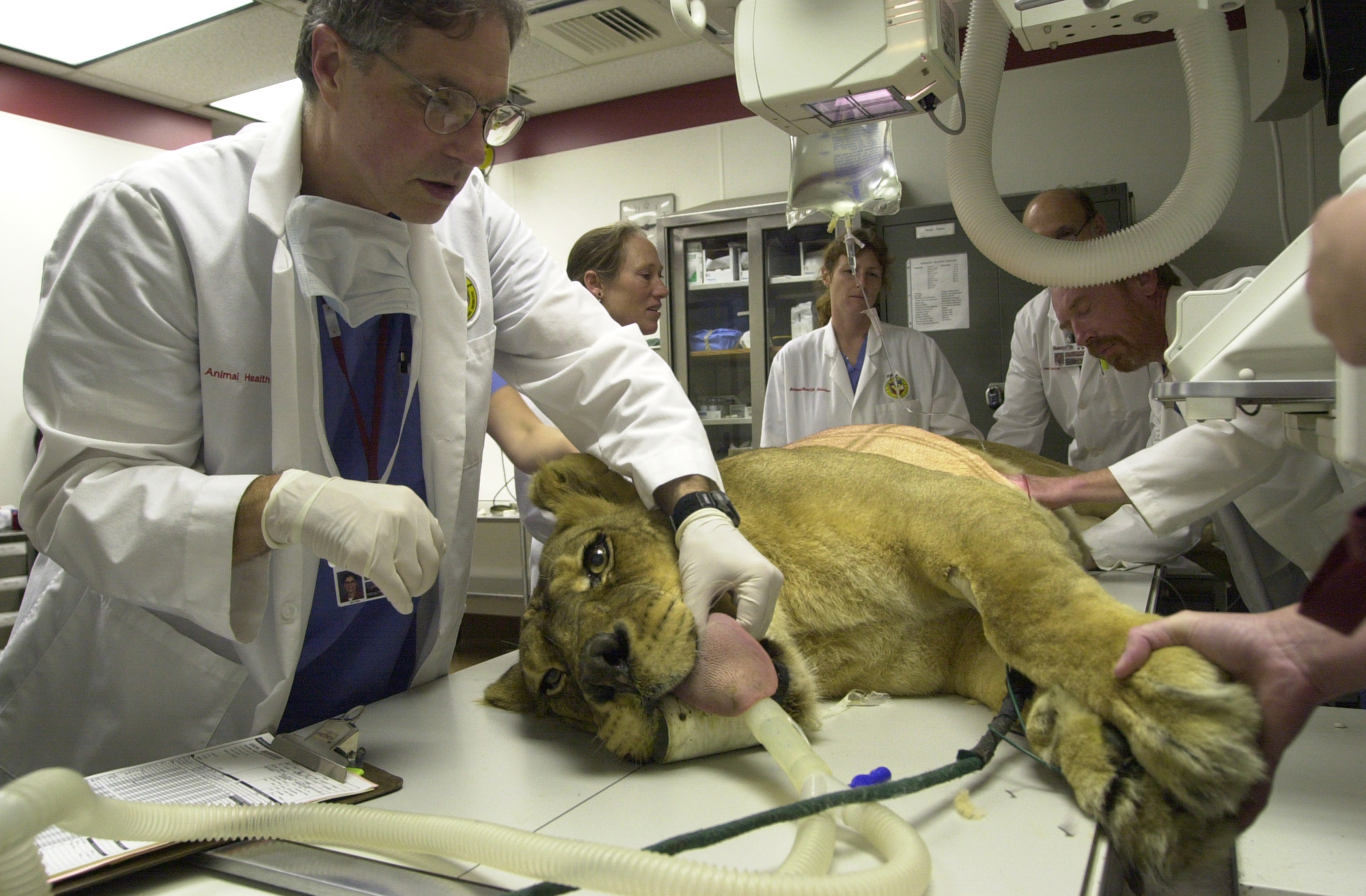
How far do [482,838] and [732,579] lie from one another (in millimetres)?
587

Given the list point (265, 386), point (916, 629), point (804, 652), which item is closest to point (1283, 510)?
point (916, 629)

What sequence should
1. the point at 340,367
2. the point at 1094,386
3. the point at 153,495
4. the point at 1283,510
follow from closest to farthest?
the point at 153,495
the point at 340,367
the point at 1283,510
the point at 1094,386

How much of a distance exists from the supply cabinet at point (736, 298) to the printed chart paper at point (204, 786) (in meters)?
4.76

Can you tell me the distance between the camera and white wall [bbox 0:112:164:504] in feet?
19.0

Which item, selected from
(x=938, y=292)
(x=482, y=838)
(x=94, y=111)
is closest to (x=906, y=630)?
(x=482, y=838)

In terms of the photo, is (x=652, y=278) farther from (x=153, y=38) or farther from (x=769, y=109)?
(x=153, y=38)

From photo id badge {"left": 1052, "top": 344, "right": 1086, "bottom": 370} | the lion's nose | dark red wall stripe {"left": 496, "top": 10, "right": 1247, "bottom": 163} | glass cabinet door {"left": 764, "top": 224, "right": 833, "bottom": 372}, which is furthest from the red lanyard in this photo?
dark red wall stripe {"left": 496, "top": 10, "right": 1247, "bottom": 163}

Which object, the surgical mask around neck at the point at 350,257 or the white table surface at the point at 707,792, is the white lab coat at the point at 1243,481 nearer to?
the white table surface at the point at 707,792

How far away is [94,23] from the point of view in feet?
17.5

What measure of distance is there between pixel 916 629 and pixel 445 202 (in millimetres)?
1149

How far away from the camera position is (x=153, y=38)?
553cm

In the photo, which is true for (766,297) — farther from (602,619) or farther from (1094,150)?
(602,619)

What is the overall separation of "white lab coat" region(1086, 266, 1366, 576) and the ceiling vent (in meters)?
Result: 3.99

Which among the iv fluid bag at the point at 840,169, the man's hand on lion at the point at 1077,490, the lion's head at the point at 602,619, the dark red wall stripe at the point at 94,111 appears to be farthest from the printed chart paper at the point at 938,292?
the dark red wall stripe at the point at 94,111
